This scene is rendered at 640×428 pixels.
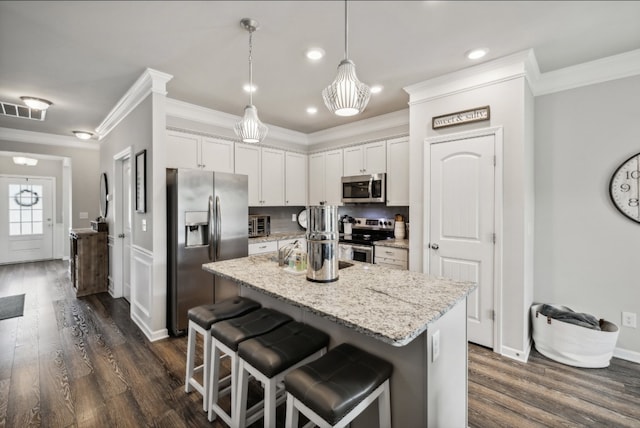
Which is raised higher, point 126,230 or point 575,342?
point 126,230

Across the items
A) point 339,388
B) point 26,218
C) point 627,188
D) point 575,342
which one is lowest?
point 575,342

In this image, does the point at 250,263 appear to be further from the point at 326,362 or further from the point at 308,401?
the point at 308,401

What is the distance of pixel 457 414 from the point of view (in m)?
1.58

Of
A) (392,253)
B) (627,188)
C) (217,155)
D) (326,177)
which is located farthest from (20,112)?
(627,188)

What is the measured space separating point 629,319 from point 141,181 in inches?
193

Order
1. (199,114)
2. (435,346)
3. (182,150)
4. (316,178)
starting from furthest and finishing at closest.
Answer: (316,178)
(199,114)
(182,150)
(435,346)

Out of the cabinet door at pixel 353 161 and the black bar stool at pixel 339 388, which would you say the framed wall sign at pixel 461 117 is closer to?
the cabinet door at pixel 353 161

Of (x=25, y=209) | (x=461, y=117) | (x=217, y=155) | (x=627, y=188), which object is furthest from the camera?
(x=25, y=209)

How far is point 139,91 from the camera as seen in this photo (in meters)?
3.12

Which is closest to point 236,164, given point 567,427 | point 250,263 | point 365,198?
point 365,198

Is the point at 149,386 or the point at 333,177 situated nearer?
the point at 149,386

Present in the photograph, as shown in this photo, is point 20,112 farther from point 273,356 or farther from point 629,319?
point 629,319

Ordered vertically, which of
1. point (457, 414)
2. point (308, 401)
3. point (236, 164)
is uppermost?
point (236, 164)

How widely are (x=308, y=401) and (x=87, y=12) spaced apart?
104 inches
